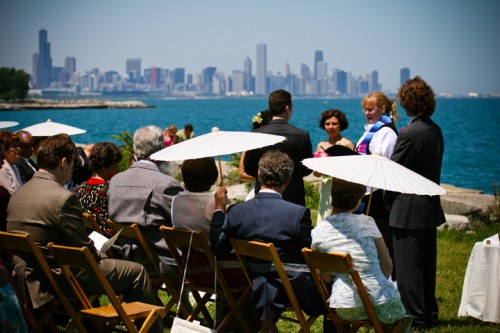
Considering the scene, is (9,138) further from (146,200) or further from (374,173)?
(374,173)

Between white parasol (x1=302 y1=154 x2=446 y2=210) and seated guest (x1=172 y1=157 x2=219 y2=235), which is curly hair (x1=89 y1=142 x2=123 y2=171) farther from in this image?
white parasol (x1=302 y1=154 x2=446 y2=210)

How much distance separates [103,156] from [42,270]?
5.85 feet

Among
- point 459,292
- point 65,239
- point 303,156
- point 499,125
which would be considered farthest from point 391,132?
point 499,125

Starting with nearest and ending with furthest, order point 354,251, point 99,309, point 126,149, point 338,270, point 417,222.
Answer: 1. point 338,270
2. point 354,251
3. point 99,309
4. point 417,222
5. point 126,149

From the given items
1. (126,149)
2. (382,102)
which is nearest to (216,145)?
(382,102)

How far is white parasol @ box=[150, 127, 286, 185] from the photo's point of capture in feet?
17.9

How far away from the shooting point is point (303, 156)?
22.3 feet

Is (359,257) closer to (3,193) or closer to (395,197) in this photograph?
(395,197)

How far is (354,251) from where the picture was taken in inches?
197

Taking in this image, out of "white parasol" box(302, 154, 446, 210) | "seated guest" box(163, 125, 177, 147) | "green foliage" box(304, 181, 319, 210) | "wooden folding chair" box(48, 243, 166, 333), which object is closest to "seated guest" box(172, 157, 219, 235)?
"wooden folding chair" box(48, 243, 166, 333)

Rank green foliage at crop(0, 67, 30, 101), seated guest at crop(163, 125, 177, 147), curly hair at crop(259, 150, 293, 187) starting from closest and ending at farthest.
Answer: curly hair at crop(259, 150, 293, 187) < seated guest at crop(163, 125, 177, 147) < green foliage at crop(0, 67, 30, 101)

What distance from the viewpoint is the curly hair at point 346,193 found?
5.05 metres

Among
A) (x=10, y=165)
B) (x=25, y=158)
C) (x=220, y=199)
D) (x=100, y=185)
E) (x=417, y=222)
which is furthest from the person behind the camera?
(x=25, y=158)

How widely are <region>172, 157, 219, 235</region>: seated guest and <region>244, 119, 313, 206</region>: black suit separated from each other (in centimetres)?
125
